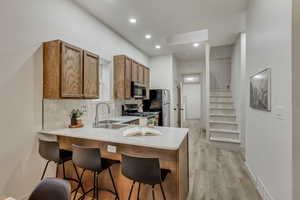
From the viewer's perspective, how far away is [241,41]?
391cm

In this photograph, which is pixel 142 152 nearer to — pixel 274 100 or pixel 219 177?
pixel 274 100

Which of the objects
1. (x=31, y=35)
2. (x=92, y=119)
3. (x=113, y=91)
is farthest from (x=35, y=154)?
(x=113, y=91)

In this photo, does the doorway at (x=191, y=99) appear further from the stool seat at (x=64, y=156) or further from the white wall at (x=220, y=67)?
the stool seat at (x=64, y=156)

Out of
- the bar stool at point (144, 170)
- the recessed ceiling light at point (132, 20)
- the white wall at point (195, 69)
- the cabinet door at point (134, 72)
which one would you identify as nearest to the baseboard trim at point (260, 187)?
the bar stool at point (144, 170)

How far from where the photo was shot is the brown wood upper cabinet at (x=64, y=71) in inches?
85.7

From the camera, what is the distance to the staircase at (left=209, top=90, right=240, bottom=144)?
4.33m

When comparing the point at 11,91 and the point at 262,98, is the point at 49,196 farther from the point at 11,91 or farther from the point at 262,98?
the point at 262,98

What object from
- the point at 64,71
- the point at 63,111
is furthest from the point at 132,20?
the point at 63,111

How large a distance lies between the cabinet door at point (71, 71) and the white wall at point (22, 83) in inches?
13.0

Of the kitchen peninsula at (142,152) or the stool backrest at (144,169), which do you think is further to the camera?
the kitchen peninsula at (142,152)

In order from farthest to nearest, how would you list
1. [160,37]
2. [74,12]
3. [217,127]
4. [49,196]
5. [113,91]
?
[217,127]
[160,37]
[113,91]
[74,12]
[49,196]

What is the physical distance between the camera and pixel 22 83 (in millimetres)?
1979

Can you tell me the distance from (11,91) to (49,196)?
4.99 feet
